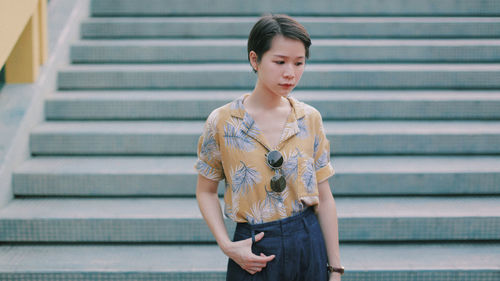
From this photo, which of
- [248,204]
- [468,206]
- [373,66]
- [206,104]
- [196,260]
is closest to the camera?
[248,204]

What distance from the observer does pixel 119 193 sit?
3215 millimetres

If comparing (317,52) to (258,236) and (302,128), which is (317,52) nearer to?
(302,128)

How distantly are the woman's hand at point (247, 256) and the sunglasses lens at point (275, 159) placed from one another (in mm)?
204

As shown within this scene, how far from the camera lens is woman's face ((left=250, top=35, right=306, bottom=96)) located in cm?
124

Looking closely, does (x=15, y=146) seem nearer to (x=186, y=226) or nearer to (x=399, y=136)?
(x=186, y=226)

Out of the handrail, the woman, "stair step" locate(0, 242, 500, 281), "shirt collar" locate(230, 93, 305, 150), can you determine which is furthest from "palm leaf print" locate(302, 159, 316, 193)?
the handrail

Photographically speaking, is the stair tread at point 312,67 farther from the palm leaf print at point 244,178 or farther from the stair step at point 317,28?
the palm leaf print at point 244,178

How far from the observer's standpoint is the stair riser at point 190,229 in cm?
288

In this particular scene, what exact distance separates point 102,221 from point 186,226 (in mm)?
534

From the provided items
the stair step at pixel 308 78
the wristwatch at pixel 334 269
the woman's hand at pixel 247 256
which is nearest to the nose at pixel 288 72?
the woman's hand at pixel 247 256

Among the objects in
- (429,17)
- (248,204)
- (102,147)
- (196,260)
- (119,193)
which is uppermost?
(429,17)

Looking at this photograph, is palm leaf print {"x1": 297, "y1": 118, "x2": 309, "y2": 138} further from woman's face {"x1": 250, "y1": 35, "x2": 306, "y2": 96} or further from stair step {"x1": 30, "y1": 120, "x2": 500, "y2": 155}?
stair step {"x1": 30, "y1": 120, "x2": 500, "y2": 155}

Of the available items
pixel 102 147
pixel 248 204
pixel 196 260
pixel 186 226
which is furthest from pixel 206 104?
pixel 248 204

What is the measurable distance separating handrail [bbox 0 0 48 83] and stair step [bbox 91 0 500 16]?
118 cm
